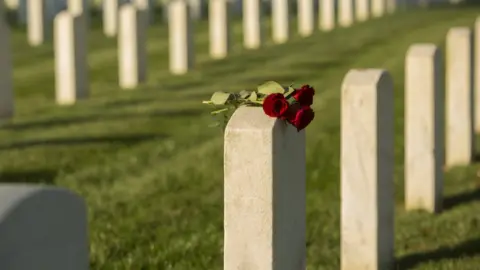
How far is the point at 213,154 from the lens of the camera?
10.9 m

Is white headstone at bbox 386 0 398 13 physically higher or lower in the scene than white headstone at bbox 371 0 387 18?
higher

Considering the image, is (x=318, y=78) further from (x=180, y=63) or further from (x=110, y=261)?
(x=110, y=261)

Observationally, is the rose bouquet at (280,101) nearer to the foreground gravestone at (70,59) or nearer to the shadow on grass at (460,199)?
the shadow on grass at (460,199)

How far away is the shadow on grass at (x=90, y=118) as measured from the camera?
12.5 m

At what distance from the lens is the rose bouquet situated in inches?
196

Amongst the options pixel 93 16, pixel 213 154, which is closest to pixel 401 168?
pixel 213 154

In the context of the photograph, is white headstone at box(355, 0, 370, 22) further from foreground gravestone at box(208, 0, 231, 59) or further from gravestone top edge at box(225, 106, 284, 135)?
gravestone top edge at box(225, 106, 284, 135)

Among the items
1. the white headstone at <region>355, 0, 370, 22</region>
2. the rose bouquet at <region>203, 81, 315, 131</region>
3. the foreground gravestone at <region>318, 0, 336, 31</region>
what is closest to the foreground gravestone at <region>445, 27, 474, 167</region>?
the rose bouquet at <region>203, 81, 315, 131</region>

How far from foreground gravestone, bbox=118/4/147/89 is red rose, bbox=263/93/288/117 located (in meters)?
11.4

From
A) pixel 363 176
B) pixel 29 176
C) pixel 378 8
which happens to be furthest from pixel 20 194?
pixel 378 8

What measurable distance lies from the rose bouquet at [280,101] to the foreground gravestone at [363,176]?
1.55m

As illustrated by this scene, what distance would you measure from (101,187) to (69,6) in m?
15.1

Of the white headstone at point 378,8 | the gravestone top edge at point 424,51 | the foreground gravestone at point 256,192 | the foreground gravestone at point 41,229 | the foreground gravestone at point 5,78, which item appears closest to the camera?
the foreground gravestone at point 41,229

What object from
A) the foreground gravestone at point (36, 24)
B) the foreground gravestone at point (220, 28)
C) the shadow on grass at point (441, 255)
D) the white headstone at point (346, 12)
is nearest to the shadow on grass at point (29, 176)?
the shadow on grass at point (441, 255)
